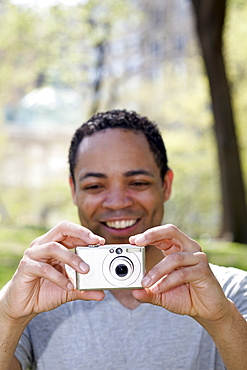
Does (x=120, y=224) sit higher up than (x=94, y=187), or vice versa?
(x=94, y=187)

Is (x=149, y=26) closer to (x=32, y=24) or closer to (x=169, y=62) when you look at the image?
(x=169, y=62)

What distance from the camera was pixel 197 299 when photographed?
6.97ft

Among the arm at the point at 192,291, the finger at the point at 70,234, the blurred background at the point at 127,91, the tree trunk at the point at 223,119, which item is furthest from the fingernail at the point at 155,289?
the tree trunk at the point at 223,119

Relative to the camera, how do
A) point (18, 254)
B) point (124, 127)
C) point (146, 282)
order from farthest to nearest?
point (18, 254) < point (124, 127) < point (146, 282)

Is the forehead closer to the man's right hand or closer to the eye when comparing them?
the eye

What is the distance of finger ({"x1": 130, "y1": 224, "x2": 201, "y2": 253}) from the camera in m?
2.03

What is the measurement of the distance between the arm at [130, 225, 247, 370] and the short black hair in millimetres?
836

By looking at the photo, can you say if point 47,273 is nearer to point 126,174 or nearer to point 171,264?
point 171,264

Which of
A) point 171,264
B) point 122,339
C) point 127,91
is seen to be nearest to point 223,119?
point 122,339

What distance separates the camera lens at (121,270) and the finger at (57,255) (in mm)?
106

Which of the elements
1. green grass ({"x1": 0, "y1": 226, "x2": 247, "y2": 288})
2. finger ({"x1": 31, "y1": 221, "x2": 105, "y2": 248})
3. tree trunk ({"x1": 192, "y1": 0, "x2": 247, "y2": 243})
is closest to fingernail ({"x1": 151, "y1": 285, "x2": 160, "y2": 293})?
finger ({"x1": 31, "y1": 221, "x2": 105, "y2": 248})

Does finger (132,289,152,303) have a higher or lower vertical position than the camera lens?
lower

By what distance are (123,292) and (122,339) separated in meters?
0.23

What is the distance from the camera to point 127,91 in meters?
23.5
